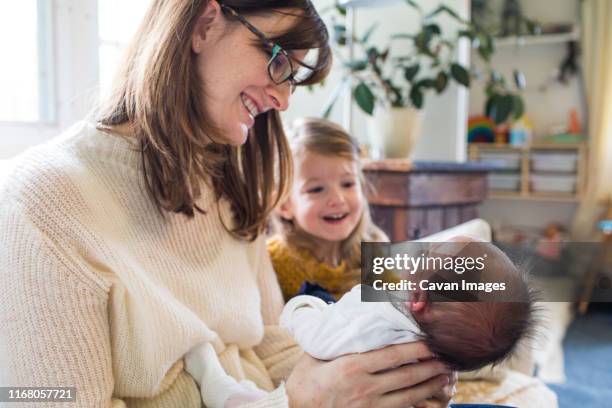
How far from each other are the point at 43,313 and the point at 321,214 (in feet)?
2.48

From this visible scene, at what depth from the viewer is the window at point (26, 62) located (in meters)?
1.24

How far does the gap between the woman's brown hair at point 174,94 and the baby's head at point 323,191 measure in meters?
0.39

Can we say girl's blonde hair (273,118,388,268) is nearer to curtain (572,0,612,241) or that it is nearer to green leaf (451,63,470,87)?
green leaf (451,63,470,87)

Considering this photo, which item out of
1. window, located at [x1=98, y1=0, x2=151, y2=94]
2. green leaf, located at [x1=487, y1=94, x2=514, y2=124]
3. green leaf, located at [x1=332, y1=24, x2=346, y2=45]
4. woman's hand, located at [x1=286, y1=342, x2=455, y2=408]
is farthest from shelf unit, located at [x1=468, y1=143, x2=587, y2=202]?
woman's hand, located at [x1=286, y1=342, x2=455, y2=408]

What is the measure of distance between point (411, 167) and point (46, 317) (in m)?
1.45

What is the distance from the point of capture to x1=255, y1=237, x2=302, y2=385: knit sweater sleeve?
965mm

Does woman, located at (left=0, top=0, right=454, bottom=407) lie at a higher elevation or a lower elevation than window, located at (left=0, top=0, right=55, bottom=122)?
lower

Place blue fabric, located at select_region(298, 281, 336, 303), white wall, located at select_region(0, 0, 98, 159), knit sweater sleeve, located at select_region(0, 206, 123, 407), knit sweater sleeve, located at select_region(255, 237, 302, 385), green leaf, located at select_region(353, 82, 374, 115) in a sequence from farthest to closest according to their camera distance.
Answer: green leaf, located at select_region(353, 82, 374, 115)
white wall, located at select_region(0, 0, 98, 159)
knit sweater sleeve, located at select_region(255, 237, 302, 385)
blue fabric, located at select_region(298, 281, 336, 303)
knit sweater sleeve, located at select_region(0, 206, 123, 407)

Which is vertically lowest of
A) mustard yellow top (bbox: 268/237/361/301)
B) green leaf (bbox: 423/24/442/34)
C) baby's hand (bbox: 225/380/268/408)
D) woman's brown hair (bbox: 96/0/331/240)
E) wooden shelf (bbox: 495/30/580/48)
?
baby's hand (bbox: 225/380/268/408)

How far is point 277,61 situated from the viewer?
85cm

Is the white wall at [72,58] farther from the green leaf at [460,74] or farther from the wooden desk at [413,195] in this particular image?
the green leaf at [460,74]

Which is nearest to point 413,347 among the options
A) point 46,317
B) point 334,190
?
point 46,317

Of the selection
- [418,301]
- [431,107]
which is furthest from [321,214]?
[431,107]

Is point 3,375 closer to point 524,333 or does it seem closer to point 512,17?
point 524,333
